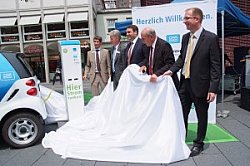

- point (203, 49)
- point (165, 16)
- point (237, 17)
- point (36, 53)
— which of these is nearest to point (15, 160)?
point (203, 49)

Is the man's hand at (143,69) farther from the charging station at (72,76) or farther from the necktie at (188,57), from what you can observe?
the charging station at (72,76)

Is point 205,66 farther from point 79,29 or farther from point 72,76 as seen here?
point 79,29

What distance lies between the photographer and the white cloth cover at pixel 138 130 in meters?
3.60

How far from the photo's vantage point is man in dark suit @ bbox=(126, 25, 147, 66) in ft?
15.3

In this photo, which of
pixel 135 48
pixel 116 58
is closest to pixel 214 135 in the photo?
pixel 135 48

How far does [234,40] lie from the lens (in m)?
16.2

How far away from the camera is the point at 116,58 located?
5449 mm

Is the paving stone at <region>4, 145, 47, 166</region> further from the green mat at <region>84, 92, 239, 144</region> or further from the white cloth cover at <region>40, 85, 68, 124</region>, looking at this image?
the green mat at <region>84, 92, 239, 144</region>

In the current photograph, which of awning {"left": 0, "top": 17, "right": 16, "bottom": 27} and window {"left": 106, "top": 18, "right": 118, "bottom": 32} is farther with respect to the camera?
window {"left": 106, "top": 18, "right": 118, "bottom": 32}

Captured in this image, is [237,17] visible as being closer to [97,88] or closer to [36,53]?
[97,88]

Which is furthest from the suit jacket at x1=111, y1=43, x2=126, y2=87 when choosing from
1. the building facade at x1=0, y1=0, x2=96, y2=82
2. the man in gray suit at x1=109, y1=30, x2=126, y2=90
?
the building facade at x1=0, y1=0, x2=96, y2=82

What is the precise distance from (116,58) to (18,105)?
Result: 2.12m

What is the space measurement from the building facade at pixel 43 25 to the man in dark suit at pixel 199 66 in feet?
61.5

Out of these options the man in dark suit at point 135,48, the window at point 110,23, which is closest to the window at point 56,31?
the window at point 110,23
